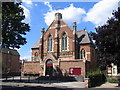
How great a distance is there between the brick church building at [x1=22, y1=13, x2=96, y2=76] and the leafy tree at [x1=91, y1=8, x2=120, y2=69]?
1712 centimetres

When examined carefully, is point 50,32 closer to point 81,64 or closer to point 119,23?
point 81,64

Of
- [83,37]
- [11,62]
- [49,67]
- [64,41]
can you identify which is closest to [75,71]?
[49,67]

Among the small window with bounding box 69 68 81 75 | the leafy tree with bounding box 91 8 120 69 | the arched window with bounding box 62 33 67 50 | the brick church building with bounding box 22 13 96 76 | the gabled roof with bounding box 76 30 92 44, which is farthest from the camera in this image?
the arched window with bounding box 62 33 67 50

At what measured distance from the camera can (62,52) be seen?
4734 centimetres

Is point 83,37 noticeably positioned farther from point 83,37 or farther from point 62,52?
point 62,52

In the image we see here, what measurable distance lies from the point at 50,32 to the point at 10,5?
36738 millimetres

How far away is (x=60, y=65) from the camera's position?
141 ft

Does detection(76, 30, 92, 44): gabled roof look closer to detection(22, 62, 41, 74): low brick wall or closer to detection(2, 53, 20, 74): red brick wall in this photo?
detection(22, 62, 41, 74): low brick wall

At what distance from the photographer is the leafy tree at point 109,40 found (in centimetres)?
2125

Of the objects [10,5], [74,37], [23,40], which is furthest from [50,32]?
[10,5]

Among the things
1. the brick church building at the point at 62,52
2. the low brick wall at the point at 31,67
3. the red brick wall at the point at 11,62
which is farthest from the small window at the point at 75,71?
the red brick wall at the point at 11,62

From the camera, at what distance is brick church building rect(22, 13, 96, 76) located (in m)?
41.8

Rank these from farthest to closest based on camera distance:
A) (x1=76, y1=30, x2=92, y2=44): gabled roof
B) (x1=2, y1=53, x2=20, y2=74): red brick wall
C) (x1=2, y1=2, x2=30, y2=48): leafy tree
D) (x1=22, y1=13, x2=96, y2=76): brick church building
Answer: (x1=2, y1=53, x2=20, y2=74): red brick wall, (x1=76, y1=30, x2=92, y2=44): gabled roof, (x1=22, y1=13, x2=96, y2=76): brick church building, (x1=2, y1=2, x2=30, y2=48): leafy tree

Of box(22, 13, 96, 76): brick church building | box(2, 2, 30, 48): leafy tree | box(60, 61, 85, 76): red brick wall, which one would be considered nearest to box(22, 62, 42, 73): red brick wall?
box(22, 13, 96, 76): brick church building
